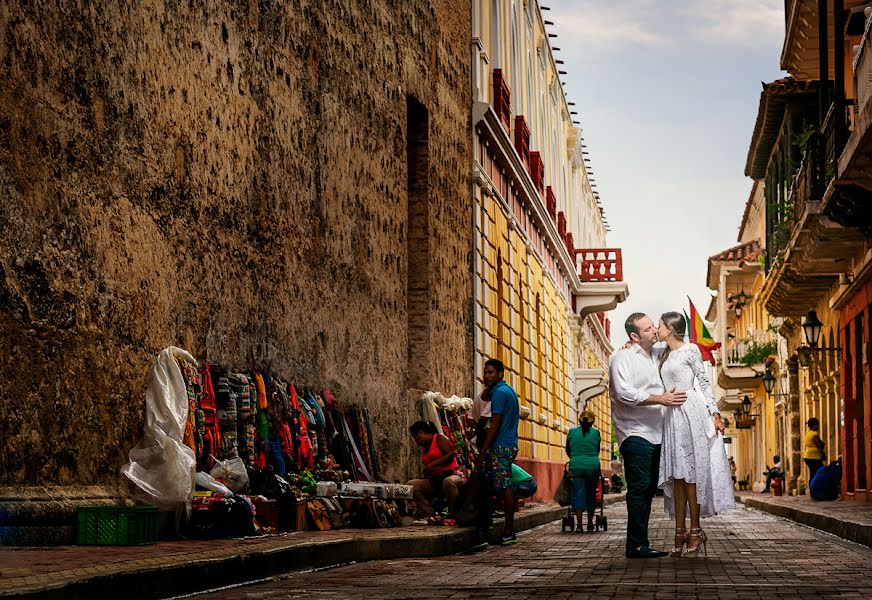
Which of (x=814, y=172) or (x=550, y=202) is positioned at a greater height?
(x=550, y=202)

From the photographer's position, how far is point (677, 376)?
1061 centimetres

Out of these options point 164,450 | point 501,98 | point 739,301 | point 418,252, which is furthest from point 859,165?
point 739,301

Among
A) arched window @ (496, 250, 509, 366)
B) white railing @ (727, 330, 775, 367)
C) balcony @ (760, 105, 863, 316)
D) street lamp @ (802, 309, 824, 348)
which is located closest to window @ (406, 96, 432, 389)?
balcony @ (760, 105, 863, 316)

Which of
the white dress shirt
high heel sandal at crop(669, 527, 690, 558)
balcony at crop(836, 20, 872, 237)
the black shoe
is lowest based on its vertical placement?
the black shoe

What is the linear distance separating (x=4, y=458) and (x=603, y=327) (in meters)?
52.7

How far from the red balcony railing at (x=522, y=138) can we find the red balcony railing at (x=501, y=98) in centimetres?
198

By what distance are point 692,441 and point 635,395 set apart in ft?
1.74

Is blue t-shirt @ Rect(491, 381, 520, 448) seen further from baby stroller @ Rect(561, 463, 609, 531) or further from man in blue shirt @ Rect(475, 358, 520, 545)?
baby stroller @ Rect(561, 463, 609, 531)

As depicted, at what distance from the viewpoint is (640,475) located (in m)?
10.4

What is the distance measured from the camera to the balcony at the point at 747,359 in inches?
1702

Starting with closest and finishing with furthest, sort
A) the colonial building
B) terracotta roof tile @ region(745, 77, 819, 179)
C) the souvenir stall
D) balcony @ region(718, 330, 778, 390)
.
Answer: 1. the souvenir stall
2. the colonial building
3. terracotta roof tile @ region(745, 77, 819, 179)
4. balcony @ region(718, 330, 778, 390)

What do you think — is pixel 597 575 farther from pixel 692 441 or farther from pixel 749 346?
pixel 749 346

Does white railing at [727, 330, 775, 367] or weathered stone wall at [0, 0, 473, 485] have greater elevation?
white railing at [727, 330, 775, 367]

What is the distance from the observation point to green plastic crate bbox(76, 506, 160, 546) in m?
8.76
